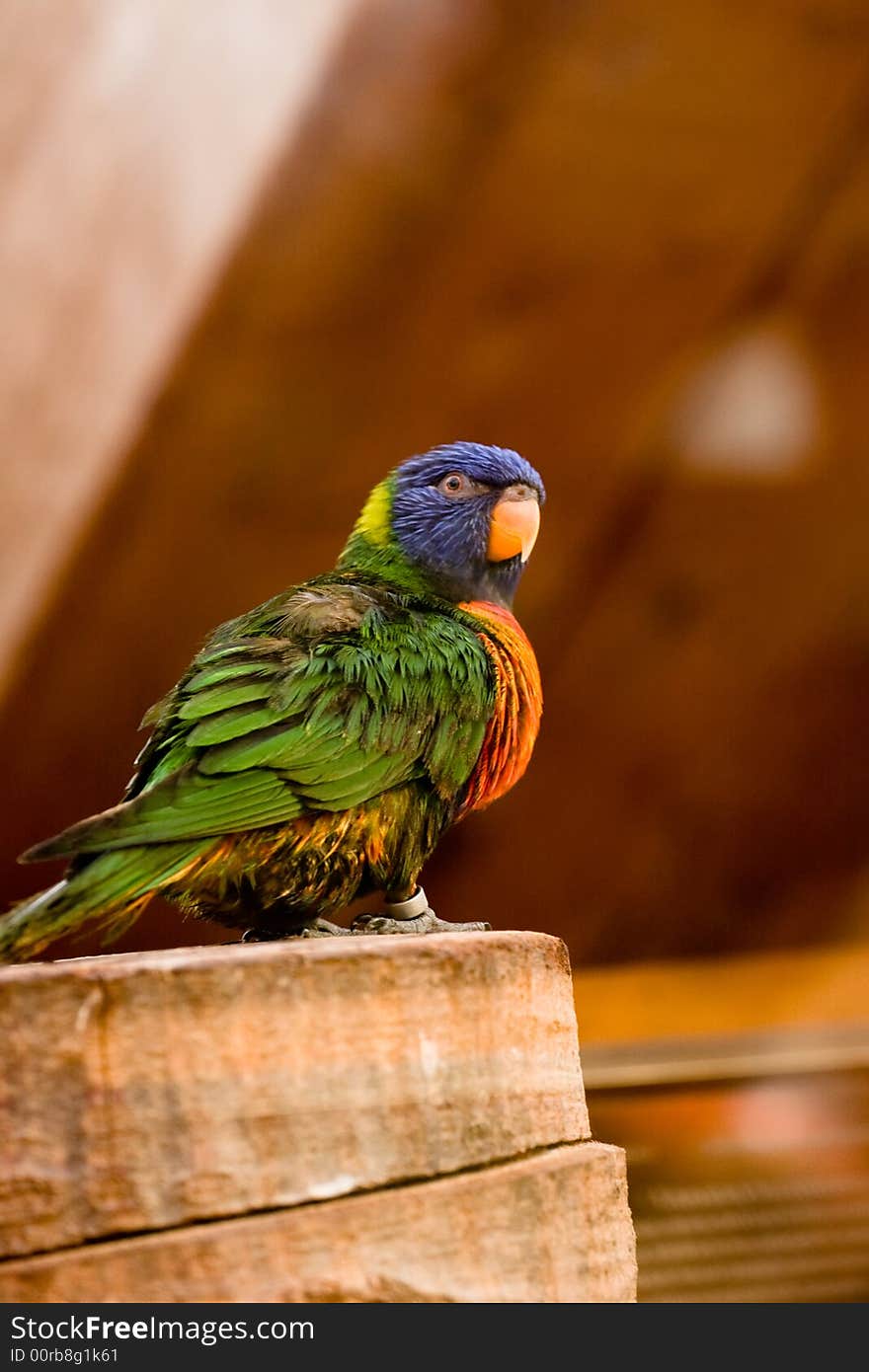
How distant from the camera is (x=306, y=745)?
1.38 metres

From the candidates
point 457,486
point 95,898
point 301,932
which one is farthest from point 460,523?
point 95,898

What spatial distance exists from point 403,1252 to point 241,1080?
204 mm

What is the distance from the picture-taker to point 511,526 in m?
1.72

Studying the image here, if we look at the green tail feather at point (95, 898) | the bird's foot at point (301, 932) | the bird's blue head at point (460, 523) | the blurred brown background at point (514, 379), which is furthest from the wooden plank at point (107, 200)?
the green tail feather at point (95, 898)

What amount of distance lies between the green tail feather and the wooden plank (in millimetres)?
1224

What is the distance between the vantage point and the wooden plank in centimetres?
211

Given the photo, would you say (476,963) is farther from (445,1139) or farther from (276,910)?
(276,910)

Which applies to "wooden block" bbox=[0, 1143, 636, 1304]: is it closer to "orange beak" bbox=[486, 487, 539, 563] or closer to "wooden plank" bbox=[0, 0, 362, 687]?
"orange beak" bbox=[486, 487, 539, 563]

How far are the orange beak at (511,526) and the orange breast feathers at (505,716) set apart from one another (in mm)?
93

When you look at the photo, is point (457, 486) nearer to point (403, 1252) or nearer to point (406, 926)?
point (406, 926)

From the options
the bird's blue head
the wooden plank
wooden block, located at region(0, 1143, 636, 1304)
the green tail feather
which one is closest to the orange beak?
the bird's blue head

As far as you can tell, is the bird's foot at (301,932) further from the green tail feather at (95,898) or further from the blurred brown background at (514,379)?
the blurred brown background at (514,379)

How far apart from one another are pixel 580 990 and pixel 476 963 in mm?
1471

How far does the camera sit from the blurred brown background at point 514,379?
2188 mm
